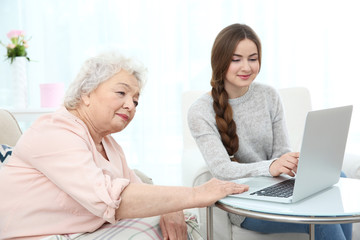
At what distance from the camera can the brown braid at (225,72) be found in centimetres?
183

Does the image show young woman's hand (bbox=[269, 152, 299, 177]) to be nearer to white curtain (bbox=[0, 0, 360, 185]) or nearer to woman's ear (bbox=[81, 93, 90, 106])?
woman's ear (bbox=[81, 93, 90, 106])

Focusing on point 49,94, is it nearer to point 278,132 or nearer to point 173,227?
point 278,132

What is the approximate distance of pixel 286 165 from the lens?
4.81 feet

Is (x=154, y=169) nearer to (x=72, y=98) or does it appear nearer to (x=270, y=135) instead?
(x=270, y=135)

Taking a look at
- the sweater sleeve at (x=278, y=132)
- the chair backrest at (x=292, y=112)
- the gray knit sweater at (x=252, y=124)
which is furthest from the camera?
the chair backrest at (x=292, y=112)

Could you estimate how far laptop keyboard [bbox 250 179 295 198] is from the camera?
1268 millimetres

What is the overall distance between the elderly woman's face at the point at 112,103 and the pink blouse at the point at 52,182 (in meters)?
0.08

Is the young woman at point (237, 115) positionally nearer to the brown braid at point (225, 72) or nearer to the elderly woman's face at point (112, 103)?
the brown braid at point (225, 72)

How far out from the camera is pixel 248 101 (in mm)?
1965

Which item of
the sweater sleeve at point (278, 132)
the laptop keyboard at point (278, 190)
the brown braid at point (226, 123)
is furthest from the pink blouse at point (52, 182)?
the sweater sleeve at point (278, 132)

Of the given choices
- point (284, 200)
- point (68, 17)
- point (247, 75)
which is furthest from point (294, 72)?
point (284, 200)

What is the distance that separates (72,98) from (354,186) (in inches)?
40.4

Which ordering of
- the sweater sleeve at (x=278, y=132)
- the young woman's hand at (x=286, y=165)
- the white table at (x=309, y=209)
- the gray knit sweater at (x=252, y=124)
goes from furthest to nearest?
the sweater sleeve at (x=278, y=132), the gray knit sweater at (x=252, y=124), the young woman's hand at (x=286, y=165), the white table at (x=309, y=209)

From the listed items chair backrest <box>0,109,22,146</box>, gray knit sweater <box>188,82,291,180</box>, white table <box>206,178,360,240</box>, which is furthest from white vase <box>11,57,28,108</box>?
white table <box>206,178,360,240</box>
